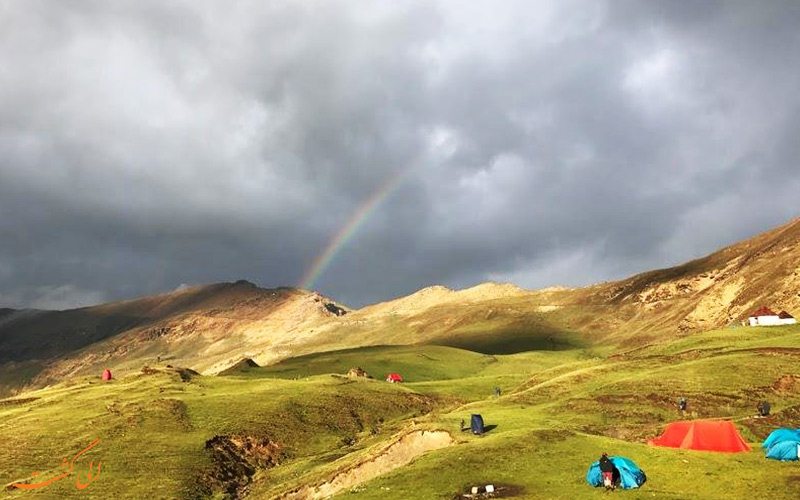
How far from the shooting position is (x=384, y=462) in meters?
53.8

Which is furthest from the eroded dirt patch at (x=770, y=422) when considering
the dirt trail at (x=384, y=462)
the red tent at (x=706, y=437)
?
the dirt trail at (x=384, y=462)

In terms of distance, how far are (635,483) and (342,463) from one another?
30705 millimetres

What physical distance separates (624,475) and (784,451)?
1311 cm

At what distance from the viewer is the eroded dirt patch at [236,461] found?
62594 millimetres

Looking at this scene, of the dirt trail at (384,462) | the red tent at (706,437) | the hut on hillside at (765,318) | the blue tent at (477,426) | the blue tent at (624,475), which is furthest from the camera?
the hut on hillside at (765,318)

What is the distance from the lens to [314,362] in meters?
171

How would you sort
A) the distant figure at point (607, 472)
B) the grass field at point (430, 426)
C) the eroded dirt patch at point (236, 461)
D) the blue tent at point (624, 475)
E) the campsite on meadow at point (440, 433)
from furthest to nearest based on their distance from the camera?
1. the eroded dirt patch at point (236, 461)
2. the grass field at point (430, 426)
3. the campsite on meadow at point (440, 433)
4. the blue tent at point (624, 475)
5. the distant figure at point (607, 472)

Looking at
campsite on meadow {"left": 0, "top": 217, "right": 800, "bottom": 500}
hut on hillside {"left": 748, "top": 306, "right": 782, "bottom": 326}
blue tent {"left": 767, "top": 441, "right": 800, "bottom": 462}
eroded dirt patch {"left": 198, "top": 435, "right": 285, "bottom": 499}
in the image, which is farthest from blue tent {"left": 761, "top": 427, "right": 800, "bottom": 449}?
hut on hillside {"left": 748, "top": 306, "right": 782, "bottom": 326}

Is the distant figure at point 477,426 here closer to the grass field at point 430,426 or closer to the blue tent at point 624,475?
the grass field at point 430,426

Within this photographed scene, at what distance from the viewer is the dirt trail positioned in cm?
5144

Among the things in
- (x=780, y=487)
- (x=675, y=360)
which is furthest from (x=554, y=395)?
(x=780, y=487)

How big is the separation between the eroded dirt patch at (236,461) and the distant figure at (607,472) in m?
40.0

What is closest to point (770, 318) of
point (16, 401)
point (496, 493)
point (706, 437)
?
point (706, 437)

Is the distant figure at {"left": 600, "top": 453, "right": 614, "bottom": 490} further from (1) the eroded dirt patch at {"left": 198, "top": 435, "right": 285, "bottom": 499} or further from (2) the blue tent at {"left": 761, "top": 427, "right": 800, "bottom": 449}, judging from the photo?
(1) the eroded dirt patch at {"left": 198, "top": 435, "right": 285, "bottom": 499}
